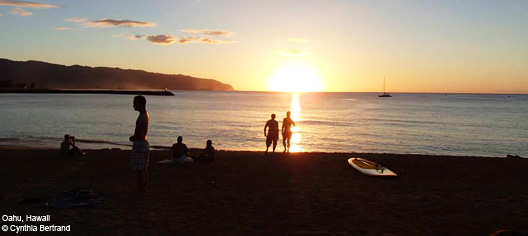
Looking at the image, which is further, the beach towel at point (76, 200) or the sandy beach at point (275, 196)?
the beach towel at point (76, 200)

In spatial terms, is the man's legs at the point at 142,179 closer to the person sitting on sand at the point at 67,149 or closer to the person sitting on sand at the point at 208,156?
the person sitting on sand at the point at 208,156

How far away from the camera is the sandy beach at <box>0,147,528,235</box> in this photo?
789 cm

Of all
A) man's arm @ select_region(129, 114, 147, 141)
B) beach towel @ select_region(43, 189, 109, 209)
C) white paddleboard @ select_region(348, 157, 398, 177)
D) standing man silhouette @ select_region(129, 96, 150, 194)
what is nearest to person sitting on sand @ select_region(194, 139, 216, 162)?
white paddleboard @ select_region(348, 157, 398, 177)

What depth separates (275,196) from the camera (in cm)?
1045

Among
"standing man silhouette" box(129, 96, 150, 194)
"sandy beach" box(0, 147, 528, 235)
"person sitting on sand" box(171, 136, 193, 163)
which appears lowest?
"sandy beach" box(0, 147, 528, 235)

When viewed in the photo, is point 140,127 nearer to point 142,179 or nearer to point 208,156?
point 142,179

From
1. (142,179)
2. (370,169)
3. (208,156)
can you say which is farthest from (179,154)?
(370,169)

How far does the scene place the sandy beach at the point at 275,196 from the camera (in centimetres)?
789

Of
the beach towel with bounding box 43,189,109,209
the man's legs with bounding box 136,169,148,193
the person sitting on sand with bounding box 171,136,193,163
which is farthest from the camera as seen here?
the person sitting on sand with bounding box 171,136,193,163

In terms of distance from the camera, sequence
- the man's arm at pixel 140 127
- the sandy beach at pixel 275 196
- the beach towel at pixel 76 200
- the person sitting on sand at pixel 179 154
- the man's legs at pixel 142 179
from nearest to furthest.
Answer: the sandy beach at pixel 275 196
the beach towel at pixel 76 200
the man's arm at pixel 140 127
the man's legs at pixel 142 179
the person sitting on sand at pixel 179 154

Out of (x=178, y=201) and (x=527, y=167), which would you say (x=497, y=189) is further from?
(x=178, y=201)

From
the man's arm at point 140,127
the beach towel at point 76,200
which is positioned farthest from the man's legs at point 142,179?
the man's arm at point 140,127

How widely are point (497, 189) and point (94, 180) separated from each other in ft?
36.3

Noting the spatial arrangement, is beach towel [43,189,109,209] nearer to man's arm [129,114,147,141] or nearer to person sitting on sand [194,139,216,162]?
man's arm [129,114,147,141]
